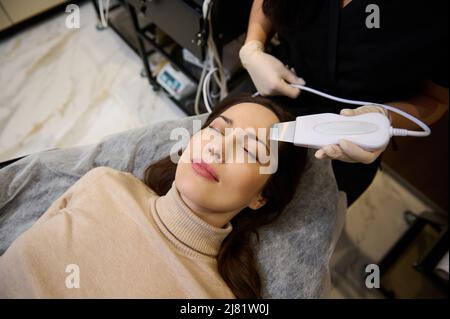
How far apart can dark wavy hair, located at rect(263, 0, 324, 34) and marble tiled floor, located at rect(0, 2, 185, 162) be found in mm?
911

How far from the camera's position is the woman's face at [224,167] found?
72 cm

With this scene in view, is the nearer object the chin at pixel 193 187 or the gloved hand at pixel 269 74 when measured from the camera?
the chin at pixel 193 187

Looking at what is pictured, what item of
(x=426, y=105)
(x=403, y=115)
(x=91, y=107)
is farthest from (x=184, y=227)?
(x=91, y=107)

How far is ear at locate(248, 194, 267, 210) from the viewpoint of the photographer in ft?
2.74

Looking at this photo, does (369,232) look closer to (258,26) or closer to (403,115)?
(403,115)

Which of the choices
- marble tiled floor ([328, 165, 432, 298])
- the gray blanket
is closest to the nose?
the gray blanket

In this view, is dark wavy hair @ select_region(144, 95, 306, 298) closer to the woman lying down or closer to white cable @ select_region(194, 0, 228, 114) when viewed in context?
the woman lying down

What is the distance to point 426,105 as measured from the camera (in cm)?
83

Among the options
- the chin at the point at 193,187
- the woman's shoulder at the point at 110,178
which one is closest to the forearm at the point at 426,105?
the chin at the point at 193,187

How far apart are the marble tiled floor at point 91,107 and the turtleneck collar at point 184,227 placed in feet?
2.70

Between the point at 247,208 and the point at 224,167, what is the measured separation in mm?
219

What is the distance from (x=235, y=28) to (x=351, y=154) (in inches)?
27.8

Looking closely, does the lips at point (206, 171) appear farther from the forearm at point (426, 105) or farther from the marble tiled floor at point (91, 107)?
the marble tiled floor at point (91, 107)

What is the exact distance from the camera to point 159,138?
101cm
